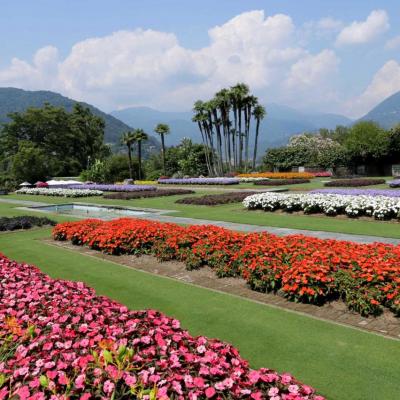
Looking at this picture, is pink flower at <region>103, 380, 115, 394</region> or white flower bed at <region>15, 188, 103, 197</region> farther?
white flower bed at <region>15, 188, 103, 197</region>

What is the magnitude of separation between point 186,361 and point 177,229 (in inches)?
254

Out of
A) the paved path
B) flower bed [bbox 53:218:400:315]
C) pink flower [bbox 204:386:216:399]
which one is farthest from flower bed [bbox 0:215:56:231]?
pink flower [bbox 204:386:216:399]

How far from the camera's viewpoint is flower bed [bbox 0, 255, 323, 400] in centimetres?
312

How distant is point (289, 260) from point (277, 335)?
1914 mm

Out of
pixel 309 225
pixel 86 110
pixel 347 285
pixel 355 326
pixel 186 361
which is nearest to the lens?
pixel 186 361

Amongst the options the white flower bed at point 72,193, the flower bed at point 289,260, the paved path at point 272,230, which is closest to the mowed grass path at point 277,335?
the flower bed at point 289,260

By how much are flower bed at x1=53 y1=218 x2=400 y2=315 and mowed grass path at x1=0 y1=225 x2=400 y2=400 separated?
589 mm

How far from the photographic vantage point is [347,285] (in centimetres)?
597

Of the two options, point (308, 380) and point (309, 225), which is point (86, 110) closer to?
point (309, 225)

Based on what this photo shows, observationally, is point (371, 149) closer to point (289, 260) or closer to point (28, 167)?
point (28, 167)

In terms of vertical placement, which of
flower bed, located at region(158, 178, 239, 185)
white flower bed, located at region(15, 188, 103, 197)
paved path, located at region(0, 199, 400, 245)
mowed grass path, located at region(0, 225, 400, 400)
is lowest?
mowed grass path, located at region(0, 225, 400, 400)

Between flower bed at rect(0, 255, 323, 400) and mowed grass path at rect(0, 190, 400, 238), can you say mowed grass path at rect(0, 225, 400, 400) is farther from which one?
mowed grass path at rect(0, 190, 400, 238)

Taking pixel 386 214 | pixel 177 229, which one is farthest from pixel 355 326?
pixel 386 214

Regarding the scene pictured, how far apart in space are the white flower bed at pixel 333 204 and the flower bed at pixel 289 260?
691 cm
